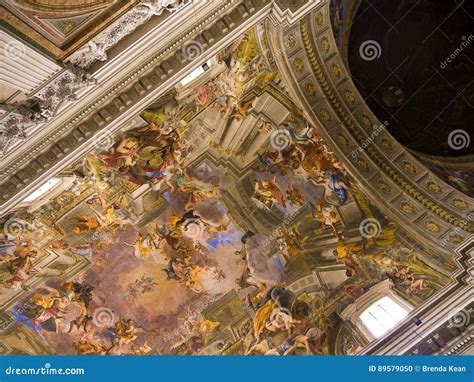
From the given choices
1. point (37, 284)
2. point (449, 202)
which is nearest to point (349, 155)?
point (449, 202)

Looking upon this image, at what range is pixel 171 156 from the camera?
1213 cm

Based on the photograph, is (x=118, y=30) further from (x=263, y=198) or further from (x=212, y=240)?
(x=212, y=240)

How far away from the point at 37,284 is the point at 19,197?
3.99 meters

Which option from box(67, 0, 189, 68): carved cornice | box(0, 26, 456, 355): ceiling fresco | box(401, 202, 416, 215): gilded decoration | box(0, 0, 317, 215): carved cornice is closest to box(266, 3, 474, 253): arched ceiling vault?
box(401, 202, 416, 215): gilded decoration

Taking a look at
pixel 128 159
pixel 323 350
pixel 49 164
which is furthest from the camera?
pixel 323 350

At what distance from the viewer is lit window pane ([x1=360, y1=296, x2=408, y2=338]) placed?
12518 millimetres

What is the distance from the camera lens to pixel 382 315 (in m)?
12.8

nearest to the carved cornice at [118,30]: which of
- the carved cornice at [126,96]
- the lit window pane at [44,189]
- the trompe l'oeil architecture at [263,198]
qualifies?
the carved cornice at [126,96]

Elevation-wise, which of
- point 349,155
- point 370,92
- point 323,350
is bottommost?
point 323,350

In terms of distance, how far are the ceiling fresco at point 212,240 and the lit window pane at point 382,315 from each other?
40 cm

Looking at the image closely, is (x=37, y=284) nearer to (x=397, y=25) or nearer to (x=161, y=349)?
(x=161, y=349)

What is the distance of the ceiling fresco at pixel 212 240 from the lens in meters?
11.5

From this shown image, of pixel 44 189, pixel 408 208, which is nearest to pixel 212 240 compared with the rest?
pixel 44 189

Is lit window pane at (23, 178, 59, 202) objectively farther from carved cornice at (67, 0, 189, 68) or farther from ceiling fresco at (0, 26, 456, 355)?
carved cornice at (67, 0, 189, 68)
